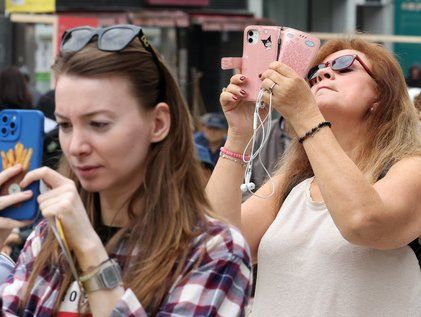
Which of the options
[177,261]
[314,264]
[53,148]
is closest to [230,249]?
[177,261]

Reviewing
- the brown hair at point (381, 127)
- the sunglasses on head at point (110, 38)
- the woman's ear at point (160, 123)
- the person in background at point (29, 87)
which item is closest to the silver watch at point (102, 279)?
the woman's ear at point (160, 123)

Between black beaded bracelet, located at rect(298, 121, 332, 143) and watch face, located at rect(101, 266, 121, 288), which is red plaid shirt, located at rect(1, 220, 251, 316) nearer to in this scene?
watch face, located at rect(101, 266, 121, 288)

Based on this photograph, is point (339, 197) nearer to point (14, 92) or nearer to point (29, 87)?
point (14, 92)

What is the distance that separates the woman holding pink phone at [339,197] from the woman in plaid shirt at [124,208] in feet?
2.77

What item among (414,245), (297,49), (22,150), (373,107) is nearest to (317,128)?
(297,49)

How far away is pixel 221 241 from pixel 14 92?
6004 mm

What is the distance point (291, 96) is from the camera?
3311 mm

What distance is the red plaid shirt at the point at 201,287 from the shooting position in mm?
2332

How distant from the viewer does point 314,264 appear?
3387mm

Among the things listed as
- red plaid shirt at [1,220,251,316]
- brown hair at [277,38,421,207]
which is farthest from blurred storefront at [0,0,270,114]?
red plaid shirt at [1,220,251,316]

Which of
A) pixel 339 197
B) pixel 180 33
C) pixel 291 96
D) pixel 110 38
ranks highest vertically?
pixel 110 38

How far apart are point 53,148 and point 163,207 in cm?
364

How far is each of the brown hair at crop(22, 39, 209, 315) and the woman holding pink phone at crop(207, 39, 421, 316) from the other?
0.83m

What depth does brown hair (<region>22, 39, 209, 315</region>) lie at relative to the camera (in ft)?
7.78
